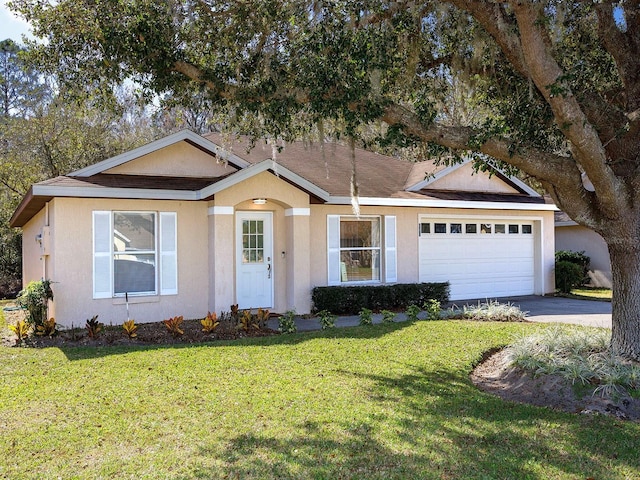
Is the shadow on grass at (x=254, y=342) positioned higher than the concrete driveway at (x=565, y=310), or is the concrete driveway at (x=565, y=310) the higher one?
the concrete driveway at (x=565, y=310)

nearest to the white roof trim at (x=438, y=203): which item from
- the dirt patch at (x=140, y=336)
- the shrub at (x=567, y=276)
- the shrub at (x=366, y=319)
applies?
the shrub at (x=567, y=276)

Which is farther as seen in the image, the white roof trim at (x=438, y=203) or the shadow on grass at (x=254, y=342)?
the white roof trim at (x=438, y=203)

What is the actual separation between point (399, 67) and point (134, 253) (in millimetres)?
6394

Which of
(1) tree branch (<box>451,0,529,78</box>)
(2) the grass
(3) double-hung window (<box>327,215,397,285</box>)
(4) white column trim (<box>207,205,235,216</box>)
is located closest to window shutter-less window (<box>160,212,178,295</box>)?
(4) white column trim (<box>207,205,235,216</box>)

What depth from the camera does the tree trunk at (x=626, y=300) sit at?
6648mm

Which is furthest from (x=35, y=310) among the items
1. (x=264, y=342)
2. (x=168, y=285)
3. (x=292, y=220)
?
(x=292, y=220)

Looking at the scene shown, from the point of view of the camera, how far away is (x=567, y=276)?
54.1ft

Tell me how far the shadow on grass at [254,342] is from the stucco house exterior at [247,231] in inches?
86.0

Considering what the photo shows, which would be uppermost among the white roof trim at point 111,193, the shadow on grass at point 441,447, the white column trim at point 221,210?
the white roof trim at point 111,193

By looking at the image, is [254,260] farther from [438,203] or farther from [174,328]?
[438,203]

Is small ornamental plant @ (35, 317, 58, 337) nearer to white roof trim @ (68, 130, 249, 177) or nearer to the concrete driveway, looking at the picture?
white roof trim @ (68, 130, 249, 177)

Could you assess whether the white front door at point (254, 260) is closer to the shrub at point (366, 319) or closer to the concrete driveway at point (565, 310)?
the shrub at point (366, 319)

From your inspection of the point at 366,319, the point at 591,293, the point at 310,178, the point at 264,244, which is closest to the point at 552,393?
the point at 366,319

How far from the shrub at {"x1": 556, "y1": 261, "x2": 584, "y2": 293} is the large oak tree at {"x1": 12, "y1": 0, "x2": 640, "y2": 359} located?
9219 millimetres
